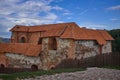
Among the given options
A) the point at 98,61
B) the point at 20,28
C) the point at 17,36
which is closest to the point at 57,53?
the point at 98,61

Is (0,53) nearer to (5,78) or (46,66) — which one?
(46,66)

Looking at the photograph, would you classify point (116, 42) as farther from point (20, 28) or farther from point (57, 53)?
point (57, 53)

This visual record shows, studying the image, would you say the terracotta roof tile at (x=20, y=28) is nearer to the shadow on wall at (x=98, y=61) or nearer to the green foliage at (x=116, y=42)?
the green foliage at (x=116, y=42)

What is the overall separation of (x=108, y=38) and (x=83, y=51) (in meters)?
9.70

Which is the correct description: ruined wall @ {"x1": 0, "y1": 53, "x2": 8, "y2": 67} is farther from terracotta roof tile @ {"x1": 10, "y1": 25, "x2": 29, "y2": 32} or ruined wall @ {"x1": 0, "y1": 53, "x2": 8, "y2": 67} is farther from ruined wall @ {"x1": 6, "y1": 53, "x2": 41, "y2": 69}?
terracotta roof tile @ {"x1": 10, "y1": 25, "x2": 29, "y2": 32}

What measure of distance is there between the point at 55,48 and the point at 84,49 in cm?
437

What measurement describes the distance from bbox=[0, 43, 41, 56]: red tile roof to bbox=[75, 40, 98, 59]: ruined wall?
666 cm

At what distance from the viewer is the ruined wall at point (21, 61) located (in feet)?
106

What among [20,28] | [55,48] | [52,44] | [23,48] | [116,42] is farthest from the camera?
[116,42]

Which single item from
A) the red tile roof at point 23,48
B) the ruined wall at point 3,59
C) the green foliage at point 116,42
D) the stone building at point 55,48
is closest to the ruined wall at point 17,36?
the red tile roof at point 23,48

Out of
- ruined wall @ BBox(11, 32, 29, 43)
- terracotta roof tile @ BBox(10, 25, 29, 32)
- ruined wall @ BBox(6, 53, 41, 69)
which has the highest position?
terracotta roof tile @ BBox(10, 25, 29, 32)

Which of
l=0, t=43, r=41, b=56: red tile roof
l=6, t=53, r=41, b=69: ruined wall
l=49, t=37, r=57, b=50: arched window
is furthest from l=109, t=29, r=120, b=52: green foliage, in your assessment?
l=6, t=53, r=41, b=69: ruined wall

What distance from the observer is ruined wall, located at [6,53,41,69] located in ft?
106

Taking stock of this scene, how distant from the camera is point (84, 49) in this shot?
96.7ft
